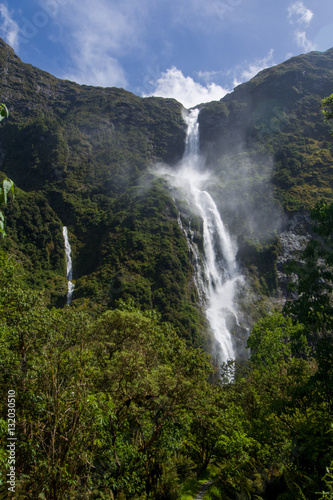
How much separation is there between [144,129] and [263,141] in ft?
149

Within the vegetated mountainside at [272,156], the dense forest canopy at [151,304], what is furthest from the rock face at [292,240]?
the dense forest canopy at [151,304]

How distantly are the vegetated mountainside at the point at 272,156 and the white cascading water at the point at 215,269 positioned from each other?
4.42 m

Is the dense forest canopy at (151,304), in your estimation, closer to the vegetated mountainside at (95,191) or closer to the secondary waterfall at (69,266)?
the vegetated mountainside at (95,191)

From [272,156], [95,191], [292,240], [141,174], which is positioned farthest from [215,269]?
[272,156]

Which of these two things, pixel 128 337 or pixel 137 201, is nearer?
pixel 128 337

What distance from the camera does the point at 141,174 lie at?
92.1 metres

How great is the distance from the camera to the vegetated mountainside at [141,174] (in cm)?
5662

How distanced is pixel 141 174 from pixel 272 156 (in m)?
44.0

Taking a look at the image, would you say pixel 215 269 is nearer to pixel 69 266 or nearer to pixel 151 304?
pixel 151 304

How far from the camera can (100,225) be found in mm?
71375

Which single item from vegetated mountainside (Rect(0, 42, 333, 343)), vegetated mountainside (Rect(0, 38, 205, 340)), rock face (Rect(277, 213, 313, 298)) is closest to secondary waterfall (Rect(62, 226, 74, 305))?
vegetated mountainside (Rect(0, 38, 205, 340))

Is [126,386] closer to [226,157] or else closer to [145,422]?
[145,422]

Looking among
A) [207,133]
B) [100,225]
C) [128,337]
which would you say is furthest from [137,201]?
[128,337]

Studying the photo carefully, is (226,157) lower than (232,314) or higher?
higher
